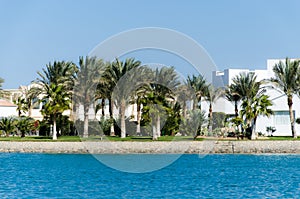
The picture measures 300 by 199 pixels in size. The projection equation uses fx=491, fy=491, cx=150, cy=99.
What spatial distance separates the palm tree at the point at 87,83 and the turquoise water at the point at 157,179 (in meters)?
11.9

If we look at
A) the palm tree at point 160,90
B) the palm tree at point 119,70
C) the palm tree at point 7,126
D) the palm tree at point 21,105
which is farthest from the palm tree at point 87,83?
the palm tree at point 21,105

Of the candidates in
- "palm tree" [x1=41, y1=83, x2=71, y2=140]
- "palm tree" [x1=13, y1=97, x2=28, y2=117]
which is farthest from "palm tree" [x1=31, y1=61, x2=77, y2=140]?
"palm tree" [x1=13, y1=97, x2=28, y2=117]

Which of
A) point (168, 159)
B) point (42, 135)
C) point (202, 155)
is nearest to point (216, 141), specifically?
point (202, 155)

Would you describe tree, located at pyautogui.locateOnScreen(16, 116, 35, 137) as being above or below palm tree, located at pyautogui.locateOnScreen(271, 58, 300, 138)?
below

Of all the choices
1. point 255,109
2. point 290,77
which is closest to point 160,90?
point 255,109

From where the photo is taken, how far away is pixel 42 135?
187 ft

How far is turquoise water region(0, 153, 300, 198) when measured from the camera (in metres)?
21.4

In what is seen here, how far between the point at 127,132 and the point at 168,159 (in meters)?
18.0

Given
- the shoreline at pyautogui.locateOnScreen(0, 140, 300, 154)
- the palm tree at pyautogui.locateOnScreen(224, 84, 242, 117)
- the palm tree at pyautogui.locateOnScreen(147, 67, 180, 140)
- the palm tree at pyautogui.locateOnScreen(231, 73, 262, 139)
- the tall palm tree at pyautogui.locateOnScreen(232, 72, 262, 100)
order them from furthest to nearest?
the palm tree at pyautogui.locateOnScreen(224, 84, 242, 117)
the tall palm tree at pyautogui.locateOnScreen(232, 72, 262, 100)
the palm tree at pyautogui.locateOnScreen(231, 73, 262, 139)
the palm tree at pyautogui.locateOnScreen(147, 67, 180, 140)
the shoreline at pyautogui.locateOnScreen(0, 140, 300, 154)

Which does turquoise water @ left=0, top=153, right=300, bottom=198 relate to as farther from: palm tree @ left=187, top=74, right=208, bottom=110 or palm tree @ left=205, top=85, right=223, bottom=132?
palm tree @ left=205, top=85, right=223, bottom=132

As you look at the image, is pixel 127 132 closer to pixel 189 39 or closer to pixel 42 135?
pixel 42 135

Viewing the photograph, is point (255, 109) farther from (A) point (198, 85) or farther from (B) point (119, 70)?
(B) point (119, 70)

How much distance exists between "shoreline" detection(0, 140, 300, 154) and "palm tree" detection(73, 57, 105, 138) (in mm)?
6222

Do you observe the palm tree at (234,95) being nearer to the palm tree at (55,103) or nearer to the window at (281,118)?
the window at (281,118)
